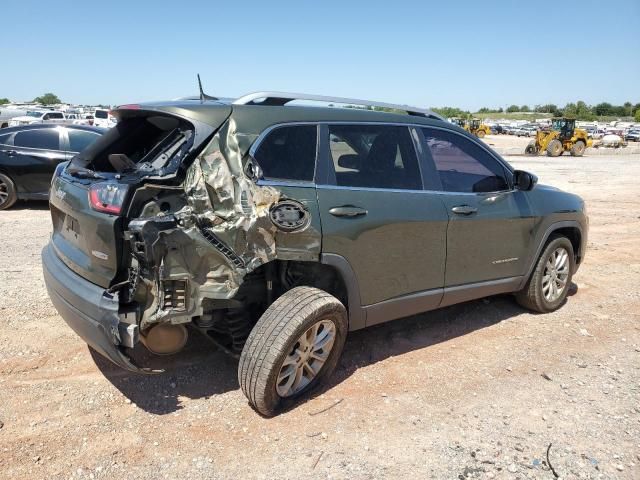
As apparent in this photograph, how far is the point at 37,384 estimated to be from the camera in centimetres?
343

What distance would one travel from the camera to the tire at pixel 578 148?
104ft

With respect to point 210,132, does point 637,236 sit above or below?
below

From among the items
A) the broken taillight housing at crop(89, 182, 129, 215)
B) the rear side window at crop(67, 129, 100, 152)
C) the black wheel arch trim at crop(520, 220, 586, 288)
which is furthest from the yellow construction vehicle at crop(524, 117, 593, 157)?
the broken taillight housing at crop(89, 182, 129, 215)

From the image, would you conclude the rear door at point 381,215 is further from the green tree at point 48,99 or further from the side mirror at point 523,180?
the green tree at point 48,99

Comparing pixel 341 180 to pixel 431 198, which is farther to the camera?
pixel 431 198

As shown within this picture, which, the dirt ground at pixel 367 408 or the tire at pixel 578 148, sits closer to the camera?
the dirt ground at pixel 367 408

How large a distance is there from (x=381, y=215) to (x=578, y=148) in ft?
108

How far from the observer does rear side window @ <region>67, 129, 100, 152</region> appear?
30.7 feet

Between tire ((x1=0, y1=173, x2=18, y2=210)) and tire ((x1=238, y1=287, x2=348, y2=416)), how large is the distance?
783 centimetres

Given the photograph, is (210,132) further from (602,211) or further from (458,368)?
(602,211)

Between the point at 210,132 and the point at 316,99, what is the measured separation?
85cm

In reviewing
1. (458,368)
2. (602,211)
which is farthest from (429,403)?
(602,211)

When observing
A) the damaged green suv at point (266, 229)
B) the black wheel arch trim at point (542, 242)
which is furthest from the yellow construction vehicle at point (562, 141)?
the damaged green suv at point (266, 229)

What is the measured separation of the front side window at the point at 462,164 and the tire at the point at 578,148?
31.2 metres
